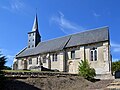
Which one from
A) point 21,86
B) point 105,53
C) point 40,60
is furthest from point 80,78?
point 40,60

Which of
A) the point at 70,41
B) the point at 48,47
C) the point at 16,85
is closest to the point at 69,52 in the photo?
the point at 70,41

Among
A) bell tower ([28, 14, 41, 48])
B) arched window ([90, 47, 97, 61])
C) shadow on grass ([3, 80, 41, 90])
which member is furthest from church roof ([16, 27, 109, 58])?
shadow on grass ([3, 80, 41, 90])

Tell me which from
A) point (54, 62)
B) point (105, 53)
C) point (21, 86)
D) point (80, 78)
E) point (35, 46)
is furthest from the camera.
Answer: point (35, 46)

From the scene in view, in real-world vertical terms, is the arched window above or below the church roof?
below

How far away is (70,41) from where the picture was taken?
159 ft

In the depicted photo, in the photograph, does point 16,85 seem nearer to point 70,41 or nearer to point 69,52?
point 69,52

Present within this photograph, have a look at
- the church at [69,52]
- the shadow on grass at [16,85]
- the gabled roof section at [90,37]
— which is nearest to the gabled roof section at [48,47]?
the church at [69,52]

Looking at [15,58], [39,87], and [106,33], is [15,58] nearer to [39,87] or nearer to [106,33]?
[106,33]

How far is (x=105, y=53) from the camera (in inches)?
1622

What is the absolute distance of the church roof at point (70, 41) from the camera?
143ft

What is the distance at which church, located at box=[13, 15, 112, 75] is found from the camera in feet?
136

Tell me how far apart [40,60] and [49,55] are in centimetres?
285

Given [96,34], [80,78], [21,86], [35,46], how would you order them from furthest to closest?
[35,46] → [96,34] → [80,78] → [21,86]

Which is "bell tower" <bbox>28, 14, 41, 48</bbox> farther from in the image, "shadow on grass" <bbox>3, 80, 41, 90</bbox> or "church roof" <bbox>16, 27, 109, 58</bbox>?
"shadow on grass" <bbox>3, 80, 41, 90</bbox>
